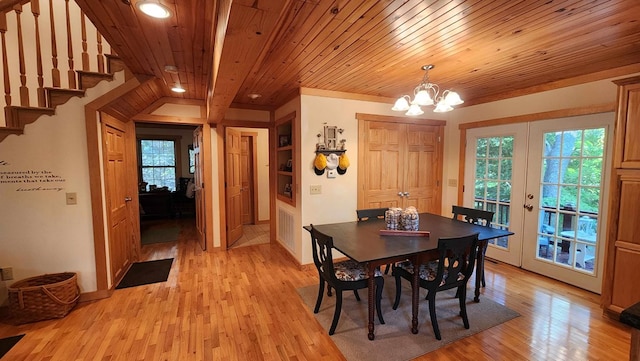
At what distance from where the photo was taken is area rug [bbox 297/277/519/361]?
205 cm

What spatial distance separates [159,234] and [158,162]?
8.63 ft

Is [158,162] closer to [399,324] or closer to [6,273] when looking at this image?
[6,273]

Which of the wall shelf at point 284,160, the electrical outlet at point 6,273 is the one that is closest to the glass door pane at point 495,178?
the wall shelf at point 284,160

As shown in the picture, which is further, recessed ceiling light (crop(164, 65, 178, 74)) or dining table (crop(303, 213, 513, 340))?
recessed ceiling light (crop(164, 65, 178, 74))

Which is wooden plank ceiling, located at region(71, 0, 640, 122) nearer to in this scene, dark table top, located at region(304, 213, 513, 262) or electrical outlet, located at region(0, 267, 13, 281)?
dark table top, located at region(304, 213, 513, 262)

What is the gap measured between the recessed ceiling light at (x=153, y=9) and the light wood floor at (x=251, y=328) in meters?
2.27

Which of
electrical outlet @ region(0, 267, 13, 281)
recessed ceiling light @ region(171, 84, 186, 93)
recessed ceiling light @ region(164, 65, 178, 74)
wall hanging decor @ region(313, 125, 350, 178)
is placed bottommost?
electrical outlet @ region(0, 267, 13, 281)

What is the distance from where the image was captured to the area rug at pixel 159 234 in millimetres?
4832

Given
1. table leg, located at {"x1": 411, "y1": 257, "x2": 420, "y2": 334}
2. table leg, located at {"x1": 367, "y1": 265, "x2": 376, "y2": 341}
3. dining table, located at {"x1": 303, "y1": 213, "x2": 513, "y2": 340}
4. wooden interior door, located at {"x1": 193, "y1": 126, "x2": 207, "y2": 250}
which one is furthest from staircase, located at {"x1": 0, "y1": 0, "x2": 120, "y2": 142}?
table leg, located at {"x1": 411, "y1": 257, "x2": 420, "y2": 334}

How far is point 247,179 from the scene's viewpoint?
5.94 m

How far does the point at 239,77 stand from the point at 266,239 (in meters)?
3.46

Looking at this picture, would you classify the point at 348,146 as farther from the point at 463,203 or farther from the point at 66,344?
the point at 66,344

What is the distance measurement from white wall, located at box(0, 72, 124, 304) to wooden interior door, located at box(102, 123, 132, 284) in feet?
0.74

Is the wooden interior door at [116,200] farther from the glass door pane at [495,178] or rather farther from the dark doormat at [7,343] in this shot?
the glass door pane at [495,178]
